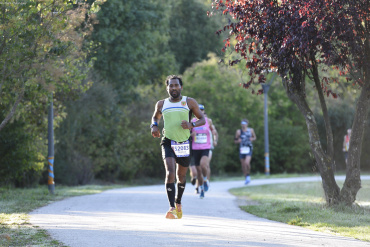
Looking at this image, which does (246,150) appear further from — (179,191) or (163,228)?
(163,228)

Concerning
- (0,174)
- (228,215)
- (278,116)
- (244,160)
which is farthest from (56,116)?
(278,116)

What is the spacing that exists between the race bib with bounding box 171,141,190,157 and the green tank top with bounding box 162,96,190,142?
6 cm

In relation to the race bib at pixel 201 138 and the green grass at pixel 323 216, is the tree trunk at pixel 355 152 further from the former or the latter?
the race bib at pixel 201 138

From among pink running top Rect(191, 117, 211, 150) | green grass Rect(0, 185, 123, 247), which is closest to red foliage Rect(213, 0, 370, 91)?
pink running top Rect(191, 117, 211, 150)

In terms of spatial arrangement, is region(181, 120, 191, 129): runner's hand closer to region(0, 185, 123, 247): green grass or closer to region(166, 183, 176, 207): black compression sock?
region(166, 183, 176, 207): black compression sock

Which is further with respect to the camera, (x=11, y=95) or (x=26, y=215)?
(x=11, y=95)

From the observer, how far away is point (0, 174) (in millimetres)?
20906

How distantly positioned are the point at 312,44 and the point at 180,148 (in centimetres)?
292

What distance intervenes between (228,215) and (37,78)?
4897mm

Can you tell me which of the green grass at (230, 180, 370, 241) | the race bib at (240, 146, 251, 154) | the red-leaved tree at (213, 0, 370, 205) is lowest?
the green grass at (230, 180, 370, 241)

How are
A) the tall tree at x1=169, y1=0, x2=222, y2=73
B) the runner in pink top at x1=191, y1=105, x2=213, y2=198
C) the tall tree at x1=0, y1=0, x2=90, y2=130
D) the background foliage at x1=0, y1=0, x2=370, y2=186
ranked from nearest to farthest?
the tall tree at x1=0, y1=0, x2=90, y2=130 < the runner in pink top at x1=191, y1=105, x2=213, y2=198 < the background foliage at x1=0, y1=0, x2=370, y2=186 < the tall tree at x1=169, y1=0, x2=222, y2=73

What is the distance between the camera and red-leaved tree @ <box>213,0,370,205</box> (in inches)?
422

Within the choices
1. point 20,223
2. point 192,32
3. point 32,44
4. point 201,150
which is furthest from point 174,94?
point 192,32

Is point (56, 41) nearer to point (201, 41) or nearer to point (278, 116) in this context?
point (278, 116)
